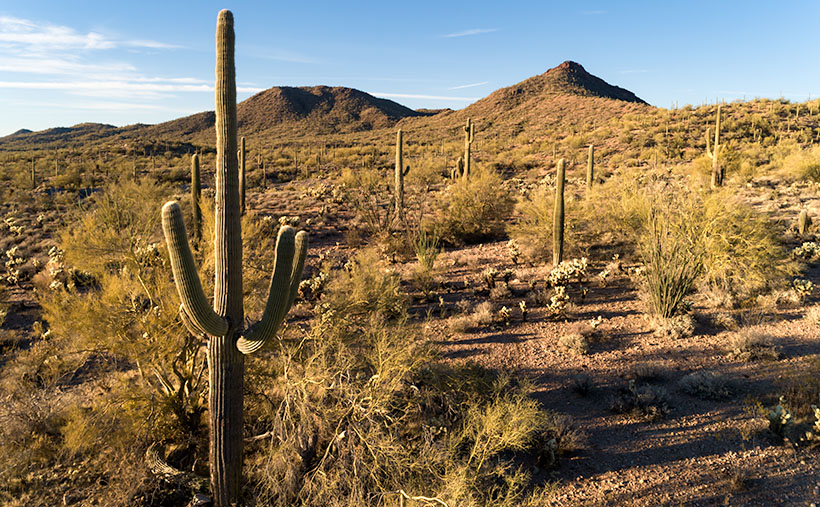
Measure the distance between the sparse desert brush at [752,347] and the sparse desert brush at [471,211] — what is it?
1010 cm

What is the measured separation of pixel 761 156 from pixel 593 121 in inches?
851

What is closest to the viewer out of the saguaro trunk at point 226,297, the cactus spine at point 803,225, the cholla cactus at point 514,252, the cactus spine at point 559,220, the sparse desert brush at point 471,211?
the saguaro trunk at point 226,297

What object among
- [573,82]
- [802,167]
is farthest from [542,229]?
[573,82]

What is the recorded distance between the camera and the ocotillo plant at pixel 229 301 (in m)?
4.86

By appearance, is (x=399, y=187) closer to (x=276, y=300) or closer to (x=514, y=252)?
(x=514, y=252)

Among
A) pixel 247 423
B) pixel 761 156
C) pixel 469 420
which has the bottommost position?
pixel 247 423

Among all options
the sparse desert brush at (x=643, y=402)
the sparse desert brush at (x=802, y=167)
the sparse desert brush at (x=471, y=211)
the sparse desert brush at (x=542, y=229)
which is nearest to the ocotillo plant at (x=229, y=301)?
the sparse desert brush at (x=643, y=402)

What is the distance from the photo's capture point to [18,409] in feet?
20.6

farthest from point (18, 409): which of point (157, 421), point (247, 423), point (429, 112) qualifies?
point (429, 112)

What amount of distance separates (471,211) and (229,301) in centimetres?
1422

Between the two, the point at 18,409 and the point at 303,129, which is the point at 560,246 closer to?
the point at 18,409

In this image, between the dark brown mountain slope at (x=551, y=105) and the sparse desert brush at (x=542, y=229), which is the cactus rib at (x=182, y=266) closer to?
the sparse desert brush at (x=542, y=229)

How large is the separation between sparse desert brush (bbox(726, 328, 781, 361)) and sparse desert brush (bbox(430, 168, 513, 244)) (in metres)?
10.1

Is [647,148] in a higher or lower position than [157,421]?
higher
